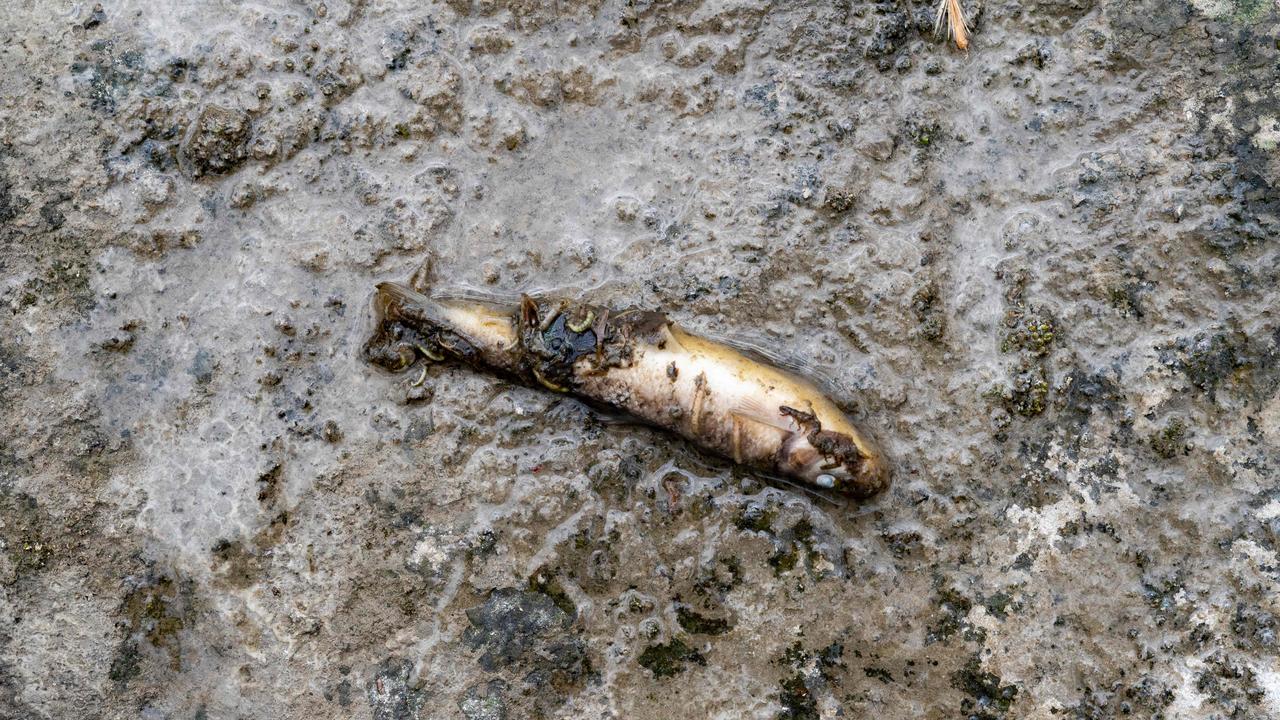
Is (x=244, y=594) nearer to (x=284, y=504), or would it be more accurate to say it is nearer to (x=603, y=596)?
(x=284, y=504)

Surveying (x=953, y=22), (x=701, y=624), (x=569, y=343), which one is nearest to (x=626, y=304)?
(x=569, y=343)

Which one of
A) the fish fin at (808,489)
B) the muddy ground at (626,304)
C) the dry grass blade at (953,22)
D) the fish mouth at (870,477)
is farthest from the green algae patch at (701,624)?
the dry grass blade at (953,22)

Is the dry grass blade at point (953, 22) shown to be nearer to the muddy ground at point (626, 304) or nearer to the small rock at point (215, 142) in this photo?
the muddy ground at point (626, 304)

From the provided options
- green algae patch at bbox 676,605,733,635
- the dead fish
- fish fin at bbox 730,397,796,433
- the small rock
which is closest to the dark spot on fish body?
the dead fish

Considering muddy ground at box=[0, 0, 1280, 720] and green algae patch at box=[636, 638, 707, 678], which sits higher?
muddy ground at box=[0, 0, 1280, 720]

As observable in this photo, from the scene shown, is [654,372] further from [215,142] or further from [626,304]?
[215,142]

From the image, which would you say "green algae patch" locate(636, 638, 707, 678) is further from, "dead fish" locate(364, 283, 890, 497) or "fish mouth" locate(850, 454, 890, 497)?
"fish mouth" locate(850, 454, 890, 497)
